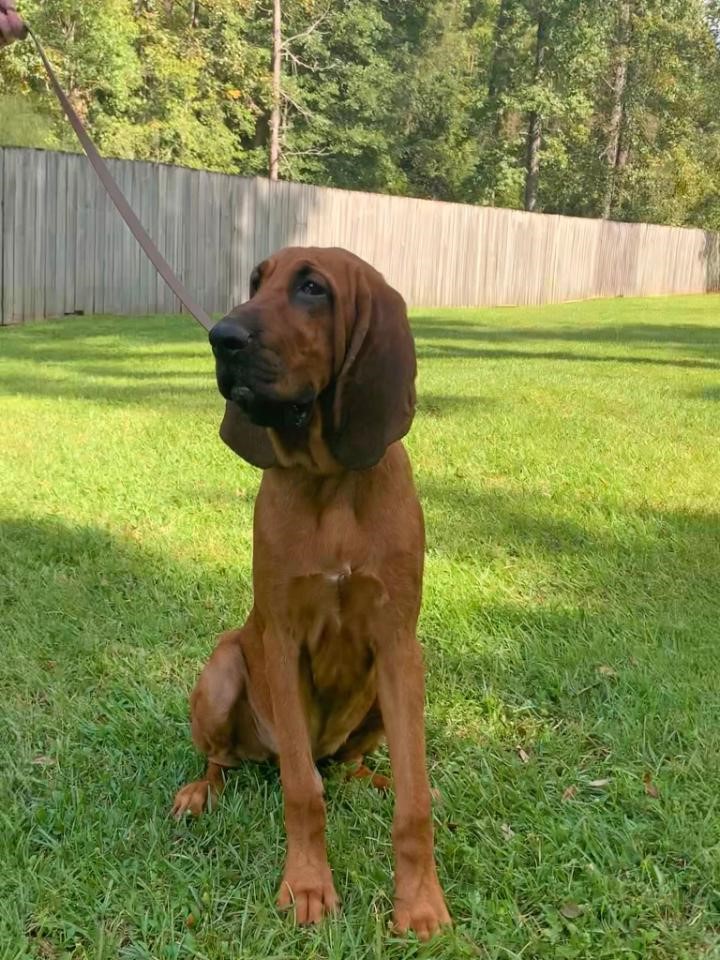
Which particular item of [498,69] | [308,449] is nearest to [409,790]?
[308,449]

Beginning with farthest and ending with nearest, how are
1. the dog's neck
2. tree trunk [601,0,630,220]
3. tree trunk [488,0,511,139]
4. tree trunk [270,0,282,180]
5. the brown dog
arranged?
tree trunk [601,0,630,220] < tree trunk [488,0,511,139] < tree trunk [270,0,282,180] < the dog's neck < the brown dog

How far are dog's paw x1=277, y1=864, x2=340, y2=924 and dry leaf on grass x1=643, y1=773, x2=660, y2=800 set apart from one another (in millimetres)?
949

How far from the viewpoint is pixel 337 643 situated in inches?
94.3

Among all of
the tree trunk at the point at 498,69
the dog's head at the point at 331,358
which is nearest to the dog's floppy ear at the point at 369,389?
the dog's head at the point at 331,358

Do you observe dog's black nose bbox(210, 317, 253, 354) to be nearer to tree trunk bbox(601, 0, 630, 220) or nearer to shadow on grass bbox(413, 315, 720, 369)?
shadow on grass bbox(413, 315, 720, 369)

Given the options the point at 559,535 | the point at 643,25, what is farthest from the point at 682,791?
the point at 643,25

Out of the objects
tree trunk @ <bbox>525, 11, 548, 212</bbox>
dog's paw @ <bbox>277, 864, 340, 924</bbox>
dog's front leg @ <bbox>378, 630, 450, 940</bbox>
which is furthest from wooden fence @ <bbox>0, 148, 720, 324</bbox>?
dog's paw @ <bbox>277, 864, 340, 924</bbox>

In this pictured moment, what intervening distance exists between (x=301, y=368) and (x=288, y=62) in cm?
3481

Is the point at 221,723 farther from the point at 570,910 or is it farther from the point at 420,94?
the point at 420,94

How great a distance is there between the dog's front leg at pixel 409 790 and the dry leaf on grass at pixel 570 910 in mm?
271

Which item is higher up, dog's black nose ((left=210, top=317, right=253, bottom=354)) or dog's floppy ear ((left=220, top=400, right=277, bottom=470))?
dog's black nose ((left=210, top=317, right=253, bottom=354))

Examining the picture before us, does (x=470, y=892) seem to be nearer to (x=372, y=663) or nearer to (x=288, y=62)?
(x=372, y=663)

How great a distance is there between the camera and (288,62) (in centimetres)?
3388

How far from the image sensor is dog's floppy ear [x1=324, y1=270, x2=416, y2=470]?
7.26ft
